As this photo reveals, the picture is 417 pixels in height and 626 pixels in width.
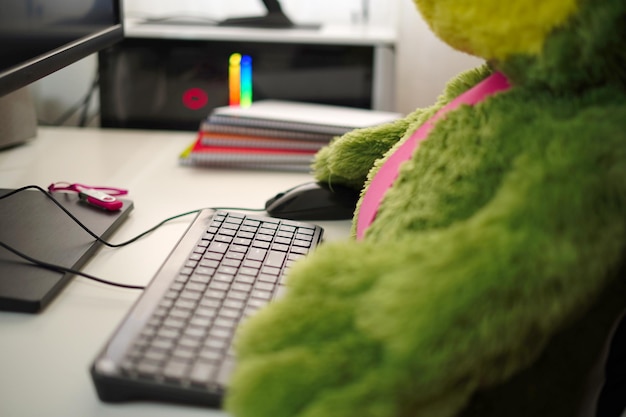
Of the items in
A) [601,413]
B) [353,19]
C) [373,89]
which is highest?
[353,19]

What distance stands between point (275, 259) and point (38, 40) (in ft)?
1.22

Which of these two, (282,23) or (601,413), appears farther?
(282,23)

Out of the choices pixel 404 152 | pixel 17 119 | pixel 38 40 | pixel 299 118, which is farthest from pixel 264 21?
pixel 404 152

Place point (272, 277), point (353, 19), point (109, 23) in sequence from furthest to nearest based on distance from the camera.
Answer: point (353, 19)
point (109, 23)
point (272, 277)

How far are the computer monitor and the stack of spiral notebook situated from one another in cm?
20

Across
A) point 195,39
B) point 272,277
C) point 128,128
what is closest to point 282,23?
point 195,39

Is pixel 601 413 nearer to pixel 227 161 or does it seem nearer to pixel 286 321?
pixel 286 321

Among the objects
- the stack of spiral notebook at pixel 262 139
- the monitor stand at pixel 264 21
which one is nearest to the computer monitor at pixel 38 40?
the stack of spiral notebook at pixel 262 139

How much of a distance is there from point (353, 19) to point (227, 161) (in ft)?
2.03

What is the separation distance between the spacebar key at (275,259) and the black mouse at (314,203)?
0.50 ft

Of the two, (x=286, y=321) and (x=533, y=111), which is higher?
(x=533, y=111)

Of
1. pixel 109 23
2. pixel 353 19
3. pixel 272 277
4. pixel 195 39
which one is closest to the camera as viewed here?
pixel 272 277

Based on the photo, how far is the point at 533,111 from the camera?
451 millimetres

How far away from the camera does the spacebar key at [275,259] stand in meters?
0.64
